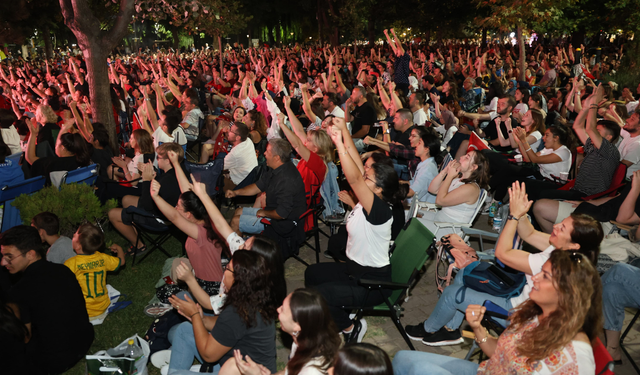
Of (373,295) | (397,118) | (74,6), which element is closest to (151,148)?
(74,6)

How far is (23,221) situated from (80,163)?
1.40 m

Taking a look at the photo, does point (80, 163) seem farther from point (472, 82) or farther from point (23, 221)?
point (472, 82)

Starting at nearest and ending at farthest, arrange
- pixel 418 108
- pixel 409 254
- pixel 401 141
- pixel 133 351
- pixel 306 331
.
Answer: pixel 306 331 < pixel 133 351 < pixel 409 254 < pixel 401 141 < pixel 418 108

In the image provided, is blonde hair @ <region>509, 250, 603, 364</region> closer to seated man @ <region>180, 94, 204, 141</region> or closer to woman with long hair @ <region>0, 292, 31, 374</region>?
woman with long hair @ <region>0, 292, 31, 374</region>

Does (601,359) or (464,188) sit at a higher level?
(464,188)

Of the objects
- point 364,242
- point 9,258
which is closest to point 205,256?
point 364,242

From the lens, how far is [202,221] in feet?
13.7

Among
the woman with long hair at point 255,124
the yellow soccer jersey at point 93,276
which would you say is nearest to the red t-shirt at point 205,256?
the yellow soccer jersey at point 93,276

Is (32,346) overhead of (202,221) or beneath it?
beneath

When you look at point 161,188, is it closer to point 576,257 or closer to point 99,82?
point 99,82

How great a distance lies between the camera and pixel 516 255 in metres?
3.42

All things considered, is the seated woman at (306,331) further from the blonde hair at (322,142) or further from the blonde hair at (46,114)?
the blonde hair at (46,114)

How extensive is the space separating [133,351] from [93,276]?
1014 millimetres

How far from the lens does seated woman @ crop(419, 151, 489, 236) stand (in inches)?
184
